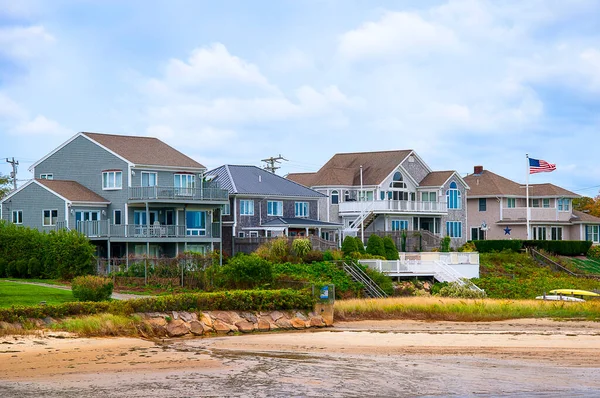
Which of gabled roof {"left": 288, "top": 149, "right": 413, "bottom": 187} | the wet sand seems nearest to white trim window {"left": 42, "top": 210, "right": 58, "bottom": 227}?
gabled roof {"left": 288, "top": 149, "right": 413, "bottom": 187}

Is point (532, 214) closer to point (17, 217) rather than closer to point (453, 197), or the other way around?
point (453, 197)

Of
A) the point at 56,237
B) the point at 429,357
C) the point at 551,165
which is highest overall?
the point at 551,165

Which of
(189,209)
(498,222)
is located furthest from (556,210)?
(189,209)

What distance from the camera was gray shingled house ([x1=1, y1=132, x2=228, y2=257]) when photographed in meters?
58.9

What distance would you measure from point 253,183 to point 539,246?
2461 cm

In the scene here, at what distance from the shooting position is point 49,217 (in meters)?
59.7

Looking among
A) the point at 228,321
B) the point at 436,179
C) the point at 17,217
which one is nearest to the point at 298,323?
the point at 228,321

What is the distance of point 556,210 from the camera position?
8769 cm

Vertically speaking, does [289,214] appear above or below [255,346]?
above

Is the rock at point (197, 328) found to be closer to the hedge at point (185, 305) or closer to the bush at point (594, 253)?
the hedge at point (185, 305)

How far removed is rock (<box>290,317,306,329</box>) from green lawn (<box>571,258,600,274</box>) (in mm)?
41067

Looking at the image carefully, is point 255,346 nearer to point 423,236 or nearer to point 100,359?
point 100,359

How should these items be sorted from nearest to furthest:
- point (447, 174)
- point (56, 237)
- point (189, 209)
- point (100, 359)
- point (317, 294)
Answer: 1. point (100, 359)
2. point (317, 294)
3. point (56, 237)
4. point (189, 209)
5. point (447, 174)

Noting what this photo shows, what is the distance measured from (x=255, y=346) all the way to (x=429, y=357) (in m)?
6.05
